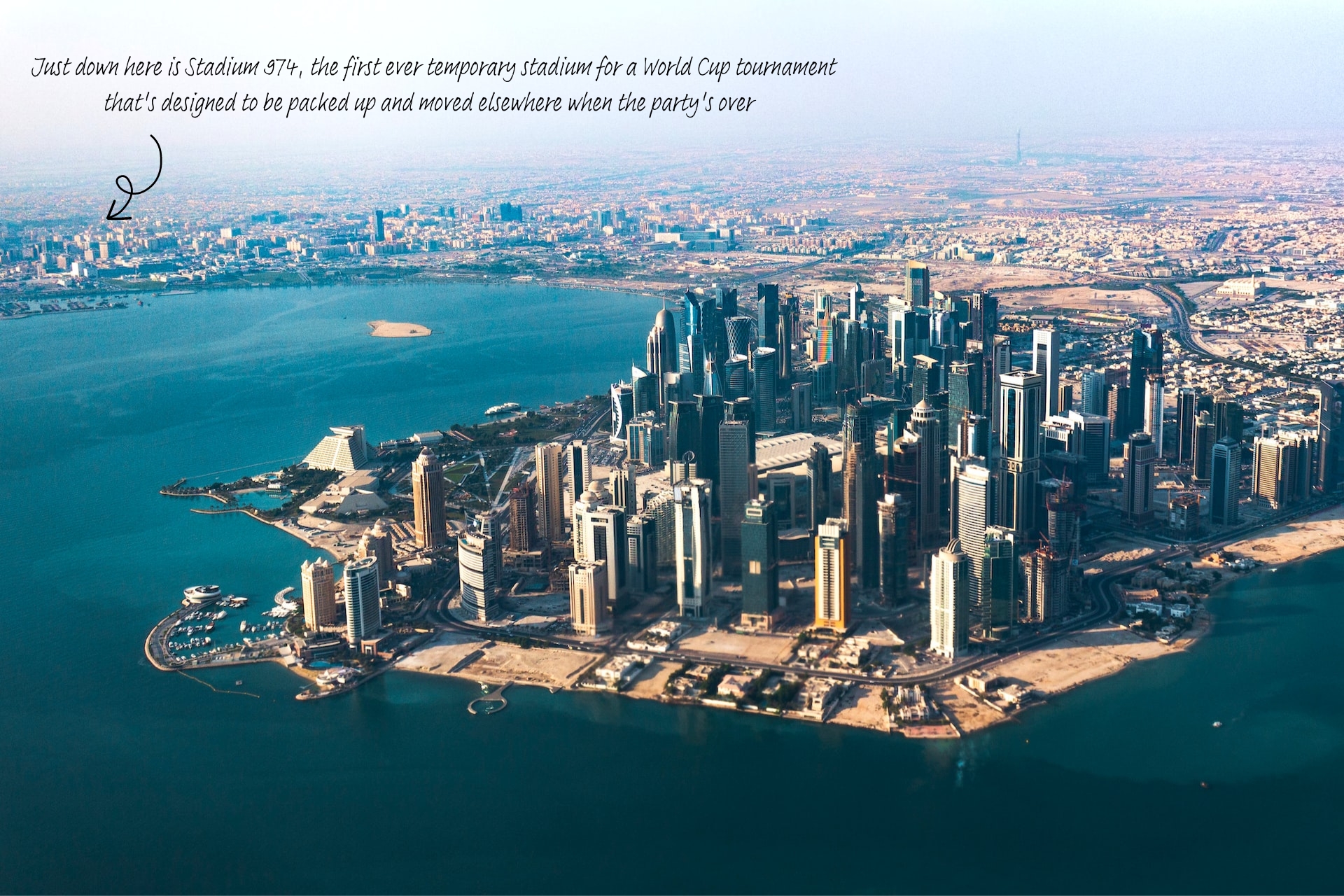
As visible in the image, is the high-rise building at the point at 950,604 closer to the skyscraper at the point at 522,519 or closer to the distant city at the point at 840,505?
the distant city at the point at 840,505

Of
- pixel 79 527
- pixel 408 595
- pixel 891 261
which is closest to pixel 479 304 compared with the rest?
pixel 891 261

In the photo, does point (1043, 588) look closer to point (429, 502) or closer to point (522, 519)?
point (522, 519)

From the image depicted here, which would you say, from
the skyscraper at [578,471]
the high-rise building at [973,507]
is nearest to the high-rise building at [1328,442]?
the high-rise building at [973,507]

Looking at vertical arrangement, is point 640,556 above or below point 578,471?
below

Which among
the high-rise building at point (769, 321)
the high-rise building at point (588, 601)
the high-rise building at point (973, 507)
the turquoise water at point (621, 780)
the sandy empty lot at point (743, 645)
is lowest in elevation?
the turquoise water at point (621, 780)

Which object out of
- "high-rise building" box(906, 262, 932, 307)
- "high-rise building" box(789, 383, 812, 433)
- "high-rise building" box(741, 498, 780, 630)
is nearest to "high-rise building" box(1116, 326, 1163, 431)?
"high-rise building" box(789, 383, 812, 433)

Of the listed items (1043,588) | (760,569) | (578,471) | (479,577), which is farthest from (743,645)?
(578,471)
